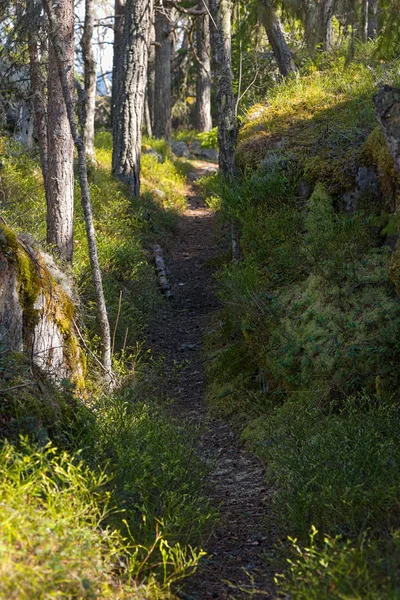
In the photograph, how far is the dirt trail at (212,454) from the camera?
14.5 feet

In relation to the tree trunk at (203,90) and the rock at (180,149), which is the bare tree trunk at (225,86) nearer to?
the rock at (180,149)

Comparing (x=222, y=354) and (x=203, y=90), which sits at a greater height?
(x=203, y=90)

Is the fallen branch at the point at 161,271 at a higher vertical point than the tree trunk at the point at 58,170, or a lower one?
lower

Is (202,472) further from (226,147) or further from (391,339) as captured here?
(226,147)

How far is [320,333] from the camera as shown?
6.71 m

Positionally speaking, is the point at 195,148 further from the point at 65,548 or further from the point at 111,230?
the point at 65,548

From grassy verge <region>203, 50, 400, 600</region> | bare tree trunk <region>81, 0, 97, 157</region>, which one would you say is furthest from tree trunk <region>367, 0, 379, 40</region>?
bare tree trunk <region>81, 0, 97, 157</region>

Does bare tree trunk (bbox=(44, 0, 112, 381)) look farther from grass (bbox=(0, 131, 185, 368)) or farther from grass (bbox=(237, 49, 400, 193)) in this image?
grass (bbox=(237, 49, 400, 193))

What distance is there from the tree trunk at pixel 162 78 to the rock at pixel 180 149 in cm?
175

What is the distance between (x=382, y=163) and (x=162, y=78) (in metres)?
14.8

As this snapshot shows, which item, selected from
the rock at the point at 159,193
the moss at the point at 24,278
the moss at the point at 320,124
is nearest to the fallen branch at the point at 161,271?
the moss at the point at 320,124

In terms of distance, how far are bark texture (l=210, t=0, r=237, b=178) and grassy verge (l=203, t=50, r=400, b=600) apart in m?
0.27

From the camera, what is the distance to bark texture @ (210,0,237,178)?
9812mm

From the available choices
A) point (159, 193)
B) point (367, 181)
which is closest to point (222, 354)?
point (367, 181)
